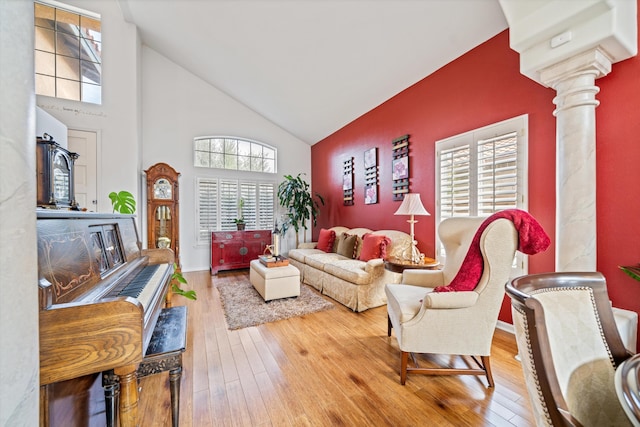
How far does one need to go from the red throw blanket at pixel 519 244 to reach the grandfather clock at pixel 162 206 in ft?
14.0

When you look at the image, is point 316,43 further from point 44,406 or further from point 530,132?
point 44,406

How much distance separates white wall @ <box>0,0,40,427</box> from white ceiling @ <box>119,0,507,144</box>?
9.03 feet

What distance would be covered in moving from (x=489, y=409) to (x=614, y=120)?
2.09 meters

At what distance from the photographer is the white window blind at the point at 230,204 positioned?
5.15 metres

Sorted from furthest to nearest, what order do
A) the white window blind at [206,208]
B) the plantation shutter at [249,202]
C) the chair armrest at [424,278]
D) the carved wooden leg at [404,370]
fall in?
the plantation shutter at [249,202]
the white window blind at [206,208]
the chair armrest at [424,278]
the carved wooden leg at [404,370]

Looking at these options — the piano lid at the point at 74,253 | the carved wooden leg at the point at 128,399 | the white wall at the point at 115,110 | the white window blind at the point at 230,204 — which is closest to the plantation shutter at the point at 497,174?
the carved wooden leg at the point at 128,399

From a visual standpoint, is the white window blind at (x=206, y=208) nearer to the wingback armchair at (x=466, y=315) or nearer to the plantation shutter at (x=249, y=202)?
the plantation shutter at (x=249, y=202)

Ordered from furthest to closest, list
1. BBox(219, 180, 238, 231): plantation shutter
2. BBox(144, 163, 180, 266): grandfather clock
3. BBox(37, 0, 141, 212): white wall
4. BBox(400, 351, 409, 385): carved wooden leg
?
BBox(219, 180, 238, 231): plantation shutter → BBox(144, 163, 180, 266): grandfather clock → BBox(37, 0, 141, 212): white wall → BBox(400, 351, 409, 385): carved wooden leg

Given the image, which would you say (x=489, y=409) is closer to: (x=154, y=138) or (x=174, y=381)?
(x=174, y=381)

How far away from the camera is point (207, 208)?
517 cm

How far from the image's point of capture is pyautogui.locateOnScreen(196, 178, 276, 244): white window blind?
5.15 meters

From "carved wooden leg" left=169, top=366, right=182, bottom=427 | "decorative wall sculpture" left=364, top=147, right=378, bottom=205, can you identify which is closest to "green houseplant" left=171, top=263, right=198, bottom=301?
"carved wooden leg" left=169, top=366, right=182, bottom=427

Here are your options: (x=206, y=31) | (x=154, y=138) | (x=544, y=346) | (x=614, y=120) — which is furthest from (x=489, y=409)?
(x=154, y=138)

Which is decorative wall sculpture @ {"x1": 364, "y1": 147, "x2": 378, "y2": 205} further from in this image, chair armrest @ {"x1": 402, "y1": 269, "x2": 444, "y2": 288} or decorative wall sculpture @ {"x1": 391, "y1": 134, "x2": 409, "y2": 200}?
chair armrest @ {"x1": 402, "y1": 269, "x2": 444, "y2": 288}
